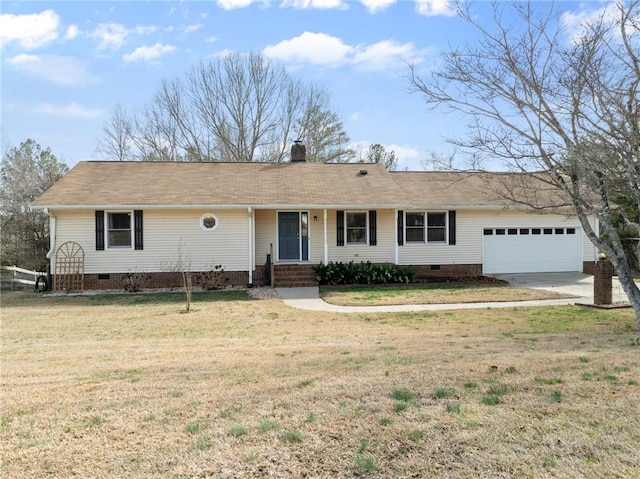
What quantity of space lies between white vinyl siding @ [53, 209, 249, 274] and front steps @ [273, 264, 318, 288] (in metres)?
1.22

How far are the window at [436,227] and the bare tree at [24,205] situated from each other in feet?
56.2

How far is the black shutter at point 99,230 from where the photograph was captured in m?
15.1

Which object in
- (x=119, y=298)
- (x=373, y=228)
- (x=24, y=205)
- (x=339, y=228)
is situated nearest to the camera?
(x=119, y=298)

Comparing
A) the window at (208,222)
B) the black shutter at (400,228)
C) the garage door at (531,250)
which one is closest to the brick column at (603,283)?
the garage door at (531,250)

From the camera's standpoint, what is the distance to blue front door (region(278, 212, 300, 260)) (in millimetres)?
16781

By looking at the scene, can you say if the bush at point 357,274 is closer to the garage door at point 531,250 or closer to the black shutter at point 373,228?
the black shutter at point 373,228

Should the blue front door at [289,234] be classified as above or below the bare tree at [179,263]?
Answer: above

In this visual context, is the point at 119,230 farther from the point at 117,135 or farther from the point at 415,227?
the point at 117,135

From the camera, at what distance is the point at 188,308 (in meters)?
10.7

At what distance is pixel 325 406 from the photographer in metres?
3.81

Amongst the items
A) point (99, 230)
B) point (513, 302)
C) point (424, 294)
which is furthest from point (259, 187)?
point (513, 302)

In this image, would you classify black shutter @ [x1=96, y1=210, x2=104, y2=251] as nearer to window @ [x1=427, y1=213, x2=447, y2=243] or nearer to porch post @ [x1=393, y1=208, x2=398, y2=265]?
porch post @ [x1=393, y1=208, x2=398, y2=265]

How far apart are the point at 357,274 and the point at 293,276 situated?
7.17 ft

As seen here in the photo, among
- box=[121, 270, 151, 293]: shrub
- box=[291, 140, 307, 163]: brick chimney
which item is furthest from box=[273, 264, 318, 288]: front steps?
box=[291, 140, 307, 163]: brick chimney
